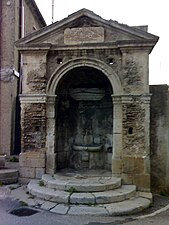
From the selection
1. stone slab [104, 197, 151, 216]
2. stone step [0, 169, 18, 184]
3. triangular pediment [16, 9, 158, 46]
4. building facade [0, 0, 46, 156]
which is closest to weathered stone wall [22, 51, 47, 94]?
triangular pediment [16, 9, 158, 46]

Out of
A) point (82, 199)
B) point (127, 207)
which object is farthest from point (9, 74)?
point (127, 207)

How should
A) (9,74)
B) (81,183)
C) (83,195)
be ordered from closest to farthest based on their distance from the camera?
1. (83,195)
2. (81,183)
3. (9,74)

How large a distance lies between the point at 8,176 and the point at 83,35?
15.5ft

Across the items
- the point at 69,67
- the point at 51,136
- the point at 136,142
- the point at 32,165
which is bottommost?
the point at 32,165

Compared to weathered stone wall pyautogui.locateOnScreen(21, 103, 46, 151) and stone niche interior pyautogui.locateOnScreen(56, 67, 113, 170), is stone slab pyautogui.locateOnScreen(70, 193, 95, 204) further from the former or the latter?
stone niche interior pyautogui.locateOnScreen(56, 67, 113, 170)

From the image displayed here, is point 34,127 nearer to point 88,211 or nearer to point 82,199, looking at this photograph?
point 82,199

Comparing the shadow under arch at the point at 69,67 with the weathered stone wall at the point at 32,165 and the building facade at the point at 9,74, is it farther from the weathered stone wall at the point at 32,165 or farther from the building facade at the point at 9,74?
the building facade at the point at 9,74

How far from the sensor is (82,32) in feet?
27.4

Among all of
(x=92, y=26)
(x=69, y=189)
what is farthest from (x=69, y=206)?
(x=92, y=26)

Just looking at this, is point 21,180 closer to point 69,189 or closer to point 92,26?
point 69,189

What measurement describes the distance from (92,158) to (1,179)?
299 cm

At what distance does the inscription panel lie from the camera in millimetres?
8281

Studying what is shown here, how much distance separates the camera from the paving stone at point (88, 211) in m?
6.11

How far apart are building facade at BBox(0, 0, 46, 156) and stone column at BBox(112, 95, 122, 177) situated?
5.02 metres
